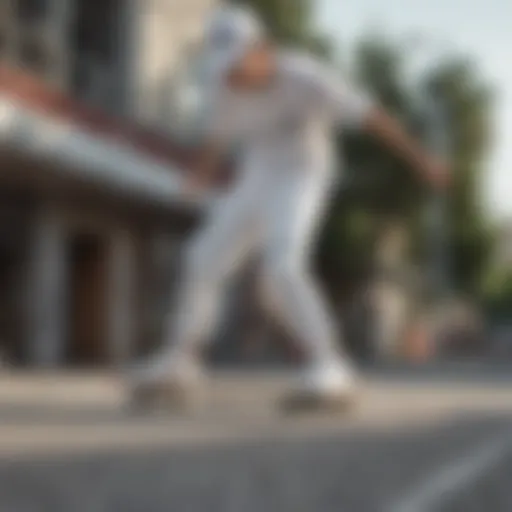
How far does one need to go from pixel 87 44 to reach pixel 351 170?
8.93 metres

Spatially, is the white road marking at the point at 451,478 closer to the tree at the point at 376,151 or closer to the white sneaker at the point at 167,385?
the white sneaker at the point at 167,385

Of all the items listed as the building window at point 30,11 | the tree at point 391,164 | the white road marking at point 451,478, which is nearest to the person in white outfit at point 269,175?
the white road marking at point 451,478

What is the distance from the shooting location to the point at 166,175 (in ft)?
58.6

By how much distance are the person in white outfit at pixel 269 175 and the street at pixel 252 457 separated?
1.22ft

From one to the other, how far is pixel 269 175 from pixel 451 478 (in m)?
2.83

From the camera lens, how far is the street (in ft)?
11.3

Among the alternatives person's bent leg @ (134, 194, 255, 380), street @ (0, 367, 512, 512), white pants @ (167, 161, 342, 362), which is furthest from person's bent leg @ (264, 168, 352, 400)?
street @ (0, 367, 512, 512)

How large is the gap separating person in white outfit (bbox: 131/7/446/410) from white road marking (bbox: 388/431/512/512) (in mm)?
1446

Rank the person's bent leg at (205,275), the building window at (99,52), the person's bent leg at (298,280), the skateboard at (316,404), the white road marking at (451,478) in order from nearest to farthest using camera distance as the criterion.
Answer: the white road marking at (451,478)
the skateboard at (316,404)
the person's bent leg at (298,280)
the person's bent leg at (205,275)
the building window at (99,52)

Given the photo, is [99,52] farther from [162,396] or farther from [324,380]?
[324,380]

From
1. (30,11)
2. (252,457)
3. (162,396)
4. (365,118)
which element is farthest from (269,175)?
(30,11)

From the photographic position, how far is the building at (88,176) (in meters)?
15.9

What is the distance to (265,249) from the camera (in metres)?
6.49

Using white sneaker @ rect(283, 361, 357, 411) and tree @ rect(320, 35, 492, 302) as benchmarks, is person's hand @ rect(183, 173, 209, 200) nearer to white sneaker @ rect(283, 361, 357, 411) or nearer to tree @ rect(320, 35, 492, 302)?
white sneaker @ rect(283, 361, 357, 411)
